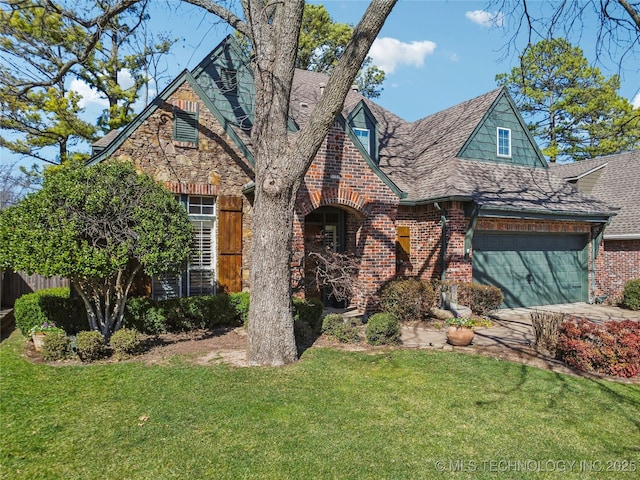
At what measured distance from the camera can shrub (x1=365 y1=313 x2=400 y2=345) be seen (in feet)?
26.5

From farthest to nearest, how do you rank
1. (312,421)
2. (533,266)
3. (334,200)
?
(533,266)
(334,200)
(312,421)

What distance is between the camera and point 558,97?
2844 cm

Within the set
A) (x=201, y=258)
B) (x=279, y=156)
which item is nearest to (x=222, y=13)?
(x=279, y=156)

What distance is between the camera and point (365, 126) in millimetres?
13555

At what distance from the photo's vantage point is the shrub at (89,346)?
6801 mm

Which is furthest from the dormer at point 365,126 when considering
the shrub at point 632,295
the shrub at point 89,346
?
the shrub at point 89,346

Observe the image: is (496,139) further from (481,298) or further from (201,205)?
(201,205)

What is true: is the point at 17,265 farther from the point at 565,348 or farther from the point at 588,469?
the point at 565,348

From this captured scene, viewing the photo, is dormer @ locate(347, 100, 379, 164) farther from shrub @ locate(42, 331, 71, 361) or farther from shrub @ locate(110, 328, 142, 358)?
shrub @ locate(42, 331, 71, 361)

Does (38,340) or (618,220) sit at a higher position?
(618,220)

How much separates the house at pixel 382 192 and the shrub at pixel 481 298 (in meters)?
0.72

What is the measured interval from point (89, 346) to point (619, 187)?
19396 mm

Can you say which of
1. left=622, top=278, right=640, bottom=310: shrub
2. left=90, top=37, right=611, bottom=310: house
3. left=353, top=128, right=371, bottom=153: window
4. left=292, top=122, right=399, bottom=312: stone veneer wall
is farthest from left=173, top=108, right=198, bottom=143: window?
left=622, top=278, right=640, bottom=310: shrub

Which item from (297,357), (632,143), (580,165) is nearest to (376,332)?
(297,357)
